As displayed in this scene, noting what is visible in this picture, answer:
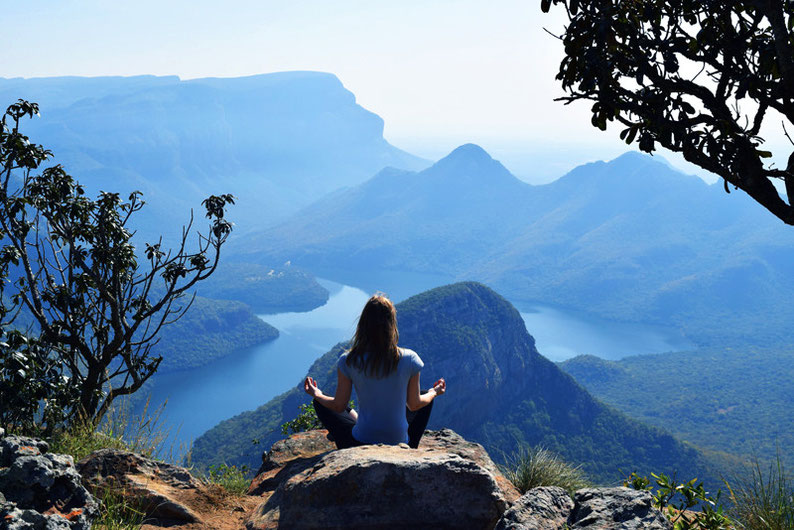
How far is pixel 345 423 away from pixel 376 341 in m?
1.02

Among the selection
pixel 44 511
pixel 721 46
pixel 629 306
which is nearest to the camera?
pixel 44 511

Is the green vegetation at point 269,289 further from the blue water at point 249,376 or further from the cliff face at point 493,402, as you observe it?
the cliff face at point 493,402

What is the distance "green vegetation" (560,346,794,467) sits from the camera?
293 ft

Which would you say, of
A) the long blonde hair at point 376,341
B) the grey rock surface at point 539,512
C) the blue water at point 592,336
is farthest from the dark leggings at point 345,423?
the blue water at point 592,336

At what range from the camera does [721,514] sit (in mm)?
4020

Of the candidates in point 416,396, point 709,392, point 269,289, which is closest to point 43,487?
point 416,396

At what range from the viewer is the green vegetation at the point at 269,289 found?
163 m

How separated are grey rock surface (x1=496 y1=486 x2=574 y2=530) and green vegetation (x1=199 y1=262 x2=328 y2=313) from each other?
157 metres

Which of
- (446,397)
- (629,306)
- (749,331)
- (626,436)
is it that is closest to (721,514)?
(626,436)

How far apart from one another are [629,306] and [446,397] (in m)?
108

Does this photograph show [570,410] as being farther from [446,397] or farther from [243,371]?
[243,371]

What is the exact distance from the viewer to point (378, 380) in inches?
193

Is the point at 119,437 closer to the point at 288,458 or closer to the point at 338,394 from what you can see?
the point at 288,458

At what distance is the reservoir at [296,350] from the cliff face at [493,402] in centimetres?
1024
